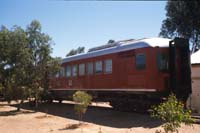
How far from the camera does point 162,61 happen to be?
1373 cm

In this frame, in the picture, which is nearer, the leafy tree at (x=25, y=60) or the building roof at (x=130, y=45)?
the building roof at (x=130, y=45)

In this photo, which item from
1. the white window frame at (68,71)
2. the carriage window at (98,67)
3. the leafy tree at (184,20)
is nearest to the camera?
the carriage window at (98,67)

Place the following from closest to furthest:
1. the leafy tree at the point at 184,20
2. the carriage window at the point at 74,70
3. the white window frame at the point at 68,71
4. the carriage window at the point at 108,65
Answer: the carriage window at the point at 108,65 → the carriage window at the point at 74,70 → the white window frame at the point at 68,71 → the leafy tree at the point at 184,20

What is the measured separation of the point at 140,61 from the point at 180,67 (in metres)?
1.79

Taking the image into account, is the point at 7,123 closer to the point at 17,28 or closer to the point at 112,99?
the point at 112,99

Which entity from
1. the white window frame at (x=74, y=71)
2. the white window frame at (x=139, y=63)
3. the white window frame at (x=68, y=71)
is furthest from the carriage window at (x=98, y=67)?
the white window frame at (x=68, y=71)

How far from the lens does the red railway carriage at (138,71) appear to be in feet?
44.7

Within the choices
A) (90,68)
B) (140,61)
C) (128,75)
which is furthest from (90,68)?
(140,61)

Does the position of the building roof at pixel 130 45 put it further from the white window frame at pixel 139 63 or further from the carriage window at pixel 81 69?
the carriage window at pixel 81 69

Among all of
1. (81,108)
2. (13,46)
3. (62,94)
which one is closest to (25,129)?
(81,108)

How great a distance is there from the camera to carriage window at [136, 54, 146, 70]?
14.0m

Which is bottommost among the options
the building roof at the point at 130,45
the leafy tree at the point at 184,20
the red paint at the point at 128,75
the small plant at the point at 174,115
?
the small plant at the point at 174,115

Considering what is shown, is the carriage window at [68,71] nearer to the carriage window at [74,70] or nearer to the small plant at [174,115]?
the carriage window at [74,70]

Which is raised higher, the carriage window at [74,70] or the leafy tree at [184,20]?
the leafy tree at [184,20]
